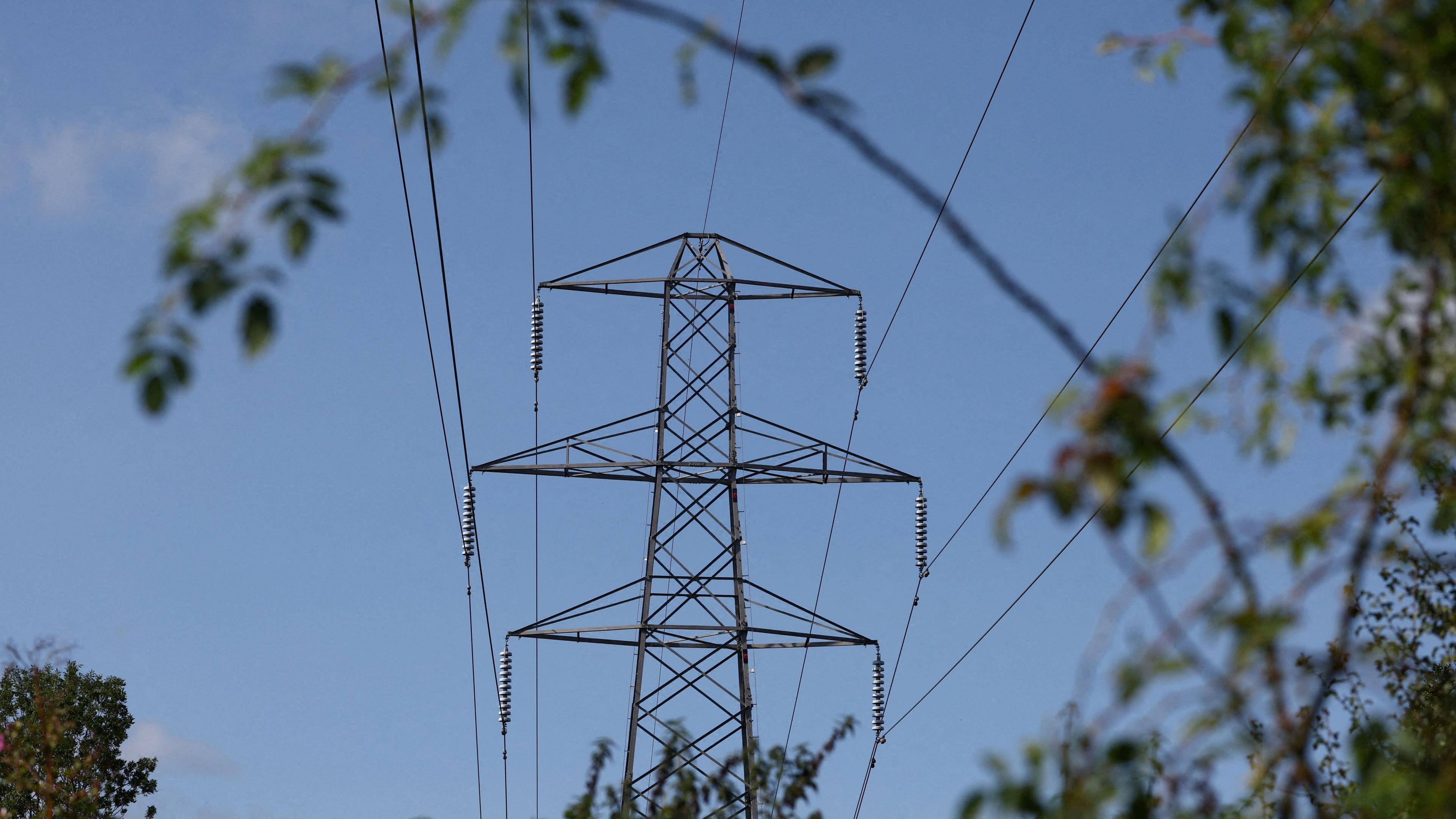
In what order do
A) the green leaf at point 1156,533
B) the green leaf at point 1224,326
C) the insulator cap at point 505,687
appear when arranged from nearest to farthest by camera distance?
the green leaf at point 1156,533 → the green leaf at point 1224,326 → the insulator cap at point 505,687

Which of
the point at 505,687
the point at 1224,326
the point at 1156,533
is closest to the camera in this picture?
the point at 1156,533

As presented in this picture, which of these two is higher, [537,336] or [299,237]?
[537,336]

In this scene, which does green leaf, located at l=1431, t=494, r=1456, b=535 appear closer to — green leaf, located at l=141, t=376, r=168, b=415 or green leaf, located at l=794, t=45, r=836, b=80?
green leaf, located at l=794, t=45, r=836, b=80

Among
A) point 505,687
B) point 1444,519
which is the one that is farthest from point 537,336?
point 1444,519

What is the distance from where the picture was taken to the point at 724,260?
21.9m

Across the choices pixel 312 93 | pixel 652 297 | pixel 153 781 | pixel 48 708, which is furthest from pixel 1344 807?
pixel 153 781

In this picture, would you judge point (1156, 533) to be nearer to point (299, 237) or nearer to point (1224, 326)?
point (1224, 326)

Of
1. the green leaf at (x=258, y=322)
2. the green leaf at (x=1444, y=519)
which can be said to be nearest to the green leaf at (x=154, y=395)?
the green leaf at (x=258, y=322)

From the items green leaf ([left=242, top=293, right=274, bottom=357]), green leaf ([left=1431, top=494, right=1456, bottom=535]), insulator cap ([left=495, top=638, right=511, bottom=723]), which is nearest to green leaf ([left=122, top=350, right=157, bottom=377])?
green leaf ([left=242, top=293, right=274, bottom=357])

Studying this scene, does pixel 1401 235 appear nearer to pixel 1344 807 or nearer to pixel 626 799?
pixel 1344 807

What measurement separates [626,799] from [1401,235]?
5.00 m

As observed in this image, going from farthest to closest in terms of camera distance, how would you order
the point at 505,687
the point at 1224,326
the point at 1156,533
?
the point at 505,687 < the point at 1224,326 < the point at 1156,533

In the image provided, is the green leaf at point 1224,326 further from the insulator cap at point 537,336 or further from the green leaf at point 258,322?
the insulator cap at point 537,336

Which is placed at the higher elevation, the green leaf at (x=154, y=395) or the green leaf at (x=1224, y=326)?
the green leaf at (x=1224, y=326)
